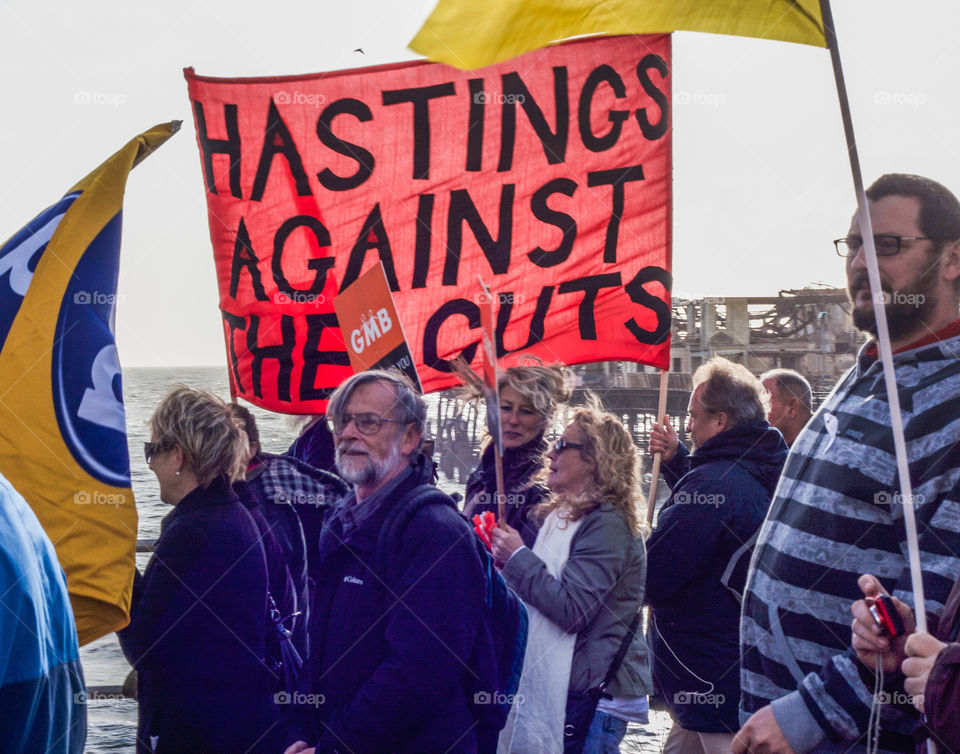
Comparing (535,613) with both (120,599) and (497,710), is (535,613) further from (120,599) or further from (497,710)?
(120,599)

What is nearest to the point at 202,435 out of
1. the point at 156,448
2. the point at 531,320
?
the point at 156,448

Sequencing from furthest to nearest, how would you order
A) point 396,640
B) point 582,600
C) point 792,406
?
point 792,406 < point 582,600 < point 396,640

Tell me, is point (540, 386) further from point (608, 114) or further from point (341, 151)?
point (341, 151)

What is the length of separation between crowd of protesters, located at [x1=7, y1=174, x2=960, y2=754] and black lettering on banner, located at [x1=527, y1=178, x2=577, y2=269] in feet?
3.76

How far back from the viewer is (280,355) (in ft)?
18.3

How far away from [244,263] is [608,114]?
2.11m

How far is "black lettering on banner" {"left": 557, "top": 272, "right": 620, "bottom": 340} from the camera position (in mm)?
5344

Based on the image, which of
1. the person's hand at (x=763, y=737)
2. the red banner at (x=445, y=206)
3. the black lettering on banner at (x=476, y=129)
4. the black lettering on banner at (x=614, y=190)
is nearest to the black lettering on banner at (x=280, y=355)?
the red banner at (x=445, y=206)

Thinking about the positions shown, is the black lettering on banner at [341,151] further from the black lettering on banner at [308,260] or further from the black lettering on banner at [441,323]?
the black lettering on banner at [441,323]

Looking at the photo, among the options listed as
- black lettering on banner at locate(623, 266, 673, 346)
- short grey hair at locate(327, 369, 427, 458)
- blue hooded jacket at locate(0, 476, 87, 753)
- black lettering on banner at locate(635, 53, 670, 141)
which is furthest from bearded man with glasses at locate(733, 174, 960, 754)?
black lettering on banner at locate(635, 53, 670, 141)

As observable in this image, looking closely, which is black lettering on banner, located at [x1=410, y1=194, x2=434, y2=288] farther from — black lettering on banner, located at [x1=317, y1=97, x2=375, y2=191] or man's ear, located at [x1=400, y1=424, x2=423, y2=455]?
man's ear, located at [x1=400, y1=424, x2=423, y2=455]

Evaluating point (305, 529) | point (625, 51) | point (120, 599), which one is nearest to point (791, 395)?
point (625, 51)

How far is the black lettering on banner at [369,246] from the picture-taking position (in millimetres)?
5633

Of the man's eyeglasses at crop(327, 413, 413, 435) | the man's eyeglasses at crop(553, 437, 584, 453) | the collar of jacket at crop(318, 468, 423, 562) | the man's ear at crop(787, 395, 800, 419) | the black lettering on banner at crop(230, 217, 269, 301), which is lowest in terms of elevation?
the collar of jacket at crop(318, 468, 423, 562)
